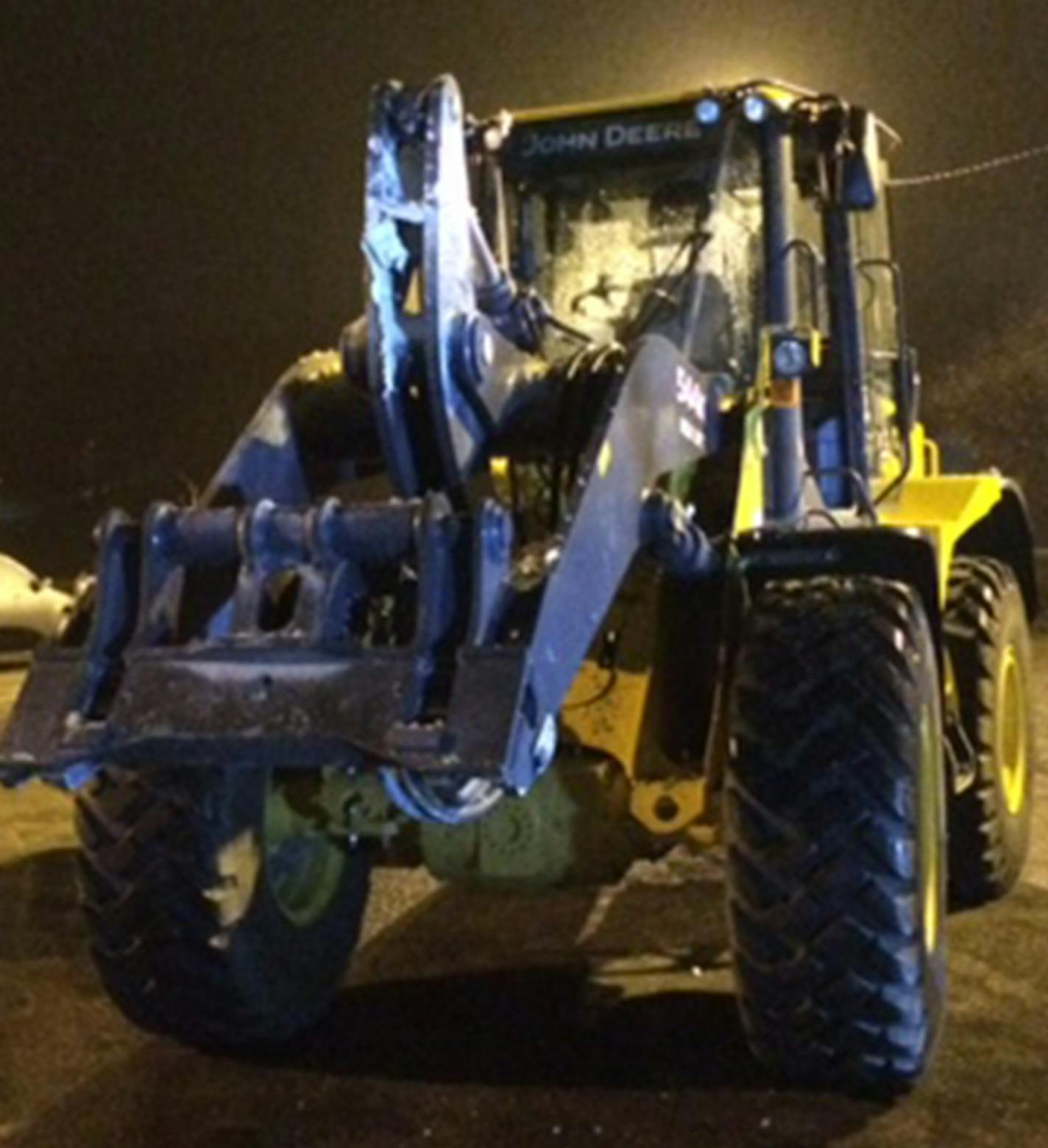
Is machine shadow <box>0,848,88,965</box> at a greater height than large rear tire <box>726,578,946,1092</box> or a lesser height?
lesser

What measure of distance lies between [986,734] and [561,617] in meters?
2.95

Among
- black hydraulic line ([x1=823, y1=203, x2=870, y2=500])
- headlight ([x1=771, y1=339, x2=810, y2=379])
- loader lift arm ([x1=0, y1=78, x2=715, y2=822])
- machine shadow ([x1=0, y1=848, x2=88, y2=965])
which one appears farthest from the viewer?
machine shadow ([x1=0, y1=848, x2=88, y2=965])

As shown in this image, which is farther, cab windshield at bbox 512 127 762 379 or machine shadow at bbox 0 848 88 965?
machine shadow at bbox 0 848 88 965

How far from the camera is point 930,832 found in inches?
191

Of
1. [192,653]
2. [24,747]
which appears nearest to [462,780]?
[192,653]

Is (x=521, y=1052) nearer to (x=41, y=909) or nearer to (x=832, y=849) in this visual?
(x=832, y=849)

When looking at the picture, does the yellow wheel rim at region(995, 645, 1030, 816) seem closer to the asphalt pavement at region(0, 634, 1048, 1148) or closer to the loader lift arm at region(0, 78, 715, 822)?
the asphalt pavement at region(0, 634, 1048, 1148)

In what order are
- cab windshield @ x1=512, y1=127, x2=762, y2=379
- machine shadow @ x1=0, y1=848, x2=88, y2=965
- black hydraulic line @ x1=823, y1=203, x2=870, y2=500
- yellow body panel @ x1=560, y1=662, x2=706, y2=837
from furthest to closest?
machine shadow @ x1=0, y1=848, x2=88, y2=965 → black hydraulic line @ x1=823, y1=203, x2=870, y2=500 → cab windshield @ x1=512, y1=127, x2=762, y2=379 → yellow body panel @ x1=560, y1=662, x2=706, y2=837

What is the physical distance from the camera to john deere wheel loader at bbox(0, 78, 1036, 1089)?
13.6 ft

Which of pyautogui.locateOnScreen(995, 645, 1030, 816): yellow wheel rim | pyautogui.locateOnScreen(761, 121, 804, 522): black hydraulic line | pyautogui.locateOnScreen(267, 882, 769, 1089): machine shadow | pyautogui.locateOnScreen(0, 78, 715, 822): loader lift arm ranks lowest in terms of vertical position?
pyautogui.locateOnScreen(267, 882, 769, 1089): machine shadow

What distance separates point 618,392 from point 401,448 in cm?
57

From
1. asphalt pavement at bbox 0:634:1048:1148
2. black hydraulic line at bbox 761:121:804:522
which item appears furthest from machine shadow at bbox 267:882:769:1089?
black hydraulic line at bbox 761:121:804:522

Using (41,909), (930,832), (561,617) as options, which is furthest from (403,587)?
(41,909)

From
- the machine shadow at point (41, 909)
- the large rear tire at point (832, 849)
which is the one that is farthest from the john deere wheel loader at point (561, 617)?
the machine shadow at point (41, 909)
